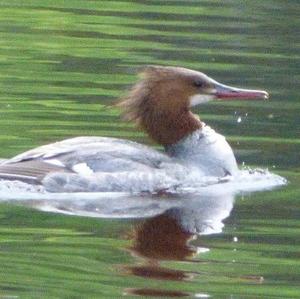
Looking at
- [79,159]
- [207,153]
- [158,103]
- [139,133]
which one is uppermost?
[158,103]

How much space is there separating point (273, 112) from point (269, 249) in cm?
537

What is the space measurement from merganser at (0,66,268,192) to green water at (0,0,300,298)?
1.73 ft

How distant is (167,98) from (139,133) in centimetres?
137

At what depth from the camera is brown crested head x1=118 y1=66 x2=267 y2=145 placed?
13.3m

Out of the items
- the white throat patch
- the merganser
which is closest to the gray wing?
the merganser

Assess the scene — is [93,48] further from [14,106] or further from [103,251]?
[103,251]

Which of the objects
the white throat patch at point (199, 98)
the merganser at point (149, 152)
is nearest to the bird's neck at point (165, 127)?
the merganser at point (149, 152)

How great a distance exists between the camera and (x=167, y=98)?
1337cm

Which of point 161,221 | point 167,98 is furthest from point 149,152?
point 161,221

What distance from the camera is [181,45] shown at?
20.6 metres

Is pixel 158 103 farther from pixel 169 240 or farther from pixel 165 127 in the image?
pixel 169 240

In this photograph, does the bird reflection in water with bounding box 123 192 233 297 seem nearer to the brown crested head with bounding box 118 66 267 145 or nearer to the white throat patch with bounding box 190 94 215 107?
the brown crested head with bounding box 118 66 267 145

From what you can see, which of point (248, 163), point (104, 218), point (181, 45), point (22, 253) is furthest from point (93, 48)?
point (22, 253)

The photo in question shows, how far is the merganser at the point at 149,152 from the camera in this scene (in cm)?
1238
